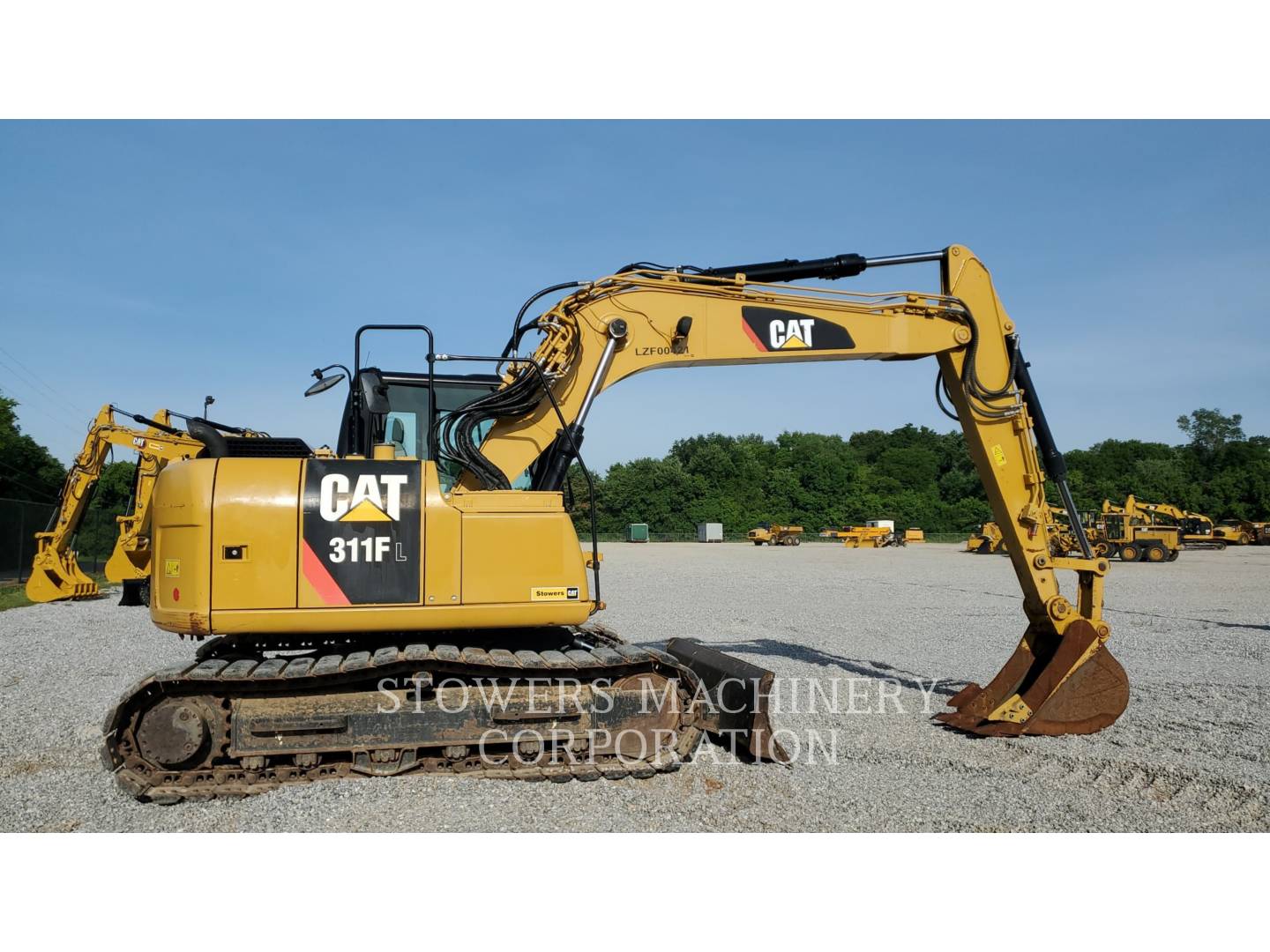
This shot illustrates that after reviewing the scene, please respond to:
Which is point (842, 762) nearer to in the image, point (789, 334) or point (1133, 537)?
point (789, 334)

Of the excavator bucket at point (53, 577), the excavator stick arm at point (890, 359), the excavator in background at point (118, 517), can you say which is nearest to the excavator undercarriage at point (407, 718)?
the excavator stick arm at point (890, 359)

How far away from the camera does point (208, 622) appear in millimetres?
6195

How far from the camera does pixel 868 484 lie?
283ft

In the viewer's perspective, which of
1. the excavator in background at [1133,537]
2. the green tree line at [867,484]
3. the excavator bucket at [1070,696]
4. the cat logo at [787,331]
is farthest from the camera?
the green tree line at [867,484]

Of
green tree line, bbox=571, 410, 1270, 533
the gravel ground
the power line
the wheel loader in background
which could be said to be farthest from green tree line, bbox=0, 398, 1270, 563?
the gravel ground

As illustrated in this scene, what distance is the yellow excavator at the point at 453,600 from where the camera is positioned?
6.25 m

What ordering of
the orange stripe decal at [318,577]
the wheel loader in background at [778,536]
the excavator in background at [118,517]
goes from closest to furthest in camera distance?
the orange stripe decal at [318,577]
the excavator in background at [118,517]
the wheel loader in background at [778,536]

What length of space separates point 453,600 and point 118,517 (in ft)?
49.6

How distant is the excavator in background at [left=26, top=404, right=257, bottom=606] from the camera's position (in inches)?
701

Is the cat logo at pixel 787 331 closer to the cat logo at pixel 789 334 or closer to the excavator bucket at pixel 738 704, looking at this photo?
the cat logo at pixel 789 334

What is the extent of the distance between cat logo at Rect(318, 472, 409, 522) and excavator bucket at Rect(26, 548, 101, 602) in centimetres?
1668

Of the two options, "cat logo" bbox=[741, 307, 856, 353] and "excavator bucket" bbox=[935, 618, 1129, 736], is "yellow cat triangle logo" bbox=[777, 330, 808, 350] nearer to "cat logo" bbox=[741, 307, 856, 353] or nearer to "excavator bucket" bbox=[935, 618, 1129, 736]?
"cat logo" bbox=[741, 307, 856, 353]

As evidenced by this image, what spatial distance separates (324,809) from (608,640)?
2.92 meters

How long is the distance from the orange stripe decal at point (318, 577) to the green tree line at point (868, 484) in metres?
58.7
